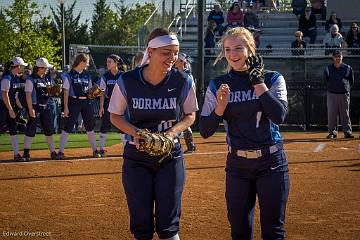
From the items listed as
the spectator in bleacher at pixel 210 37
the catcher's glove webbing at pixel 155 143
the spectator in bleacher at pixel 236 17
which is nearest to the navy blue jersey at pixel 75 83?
the catcher's glove webbing at pixel 155 143

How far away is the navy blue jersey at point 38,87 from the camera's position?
39.2 ft

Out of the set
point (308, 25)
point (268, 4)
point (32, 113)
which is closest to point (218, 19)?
point (308, 25)

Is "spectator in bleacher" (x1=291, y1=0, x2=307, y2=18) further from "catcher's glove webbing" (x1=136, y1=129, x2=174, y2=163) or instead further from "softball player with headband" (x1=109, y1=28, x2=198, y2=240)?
"catcher's glove webbing" (x1=136, y1=129, x2=174, y2=163)

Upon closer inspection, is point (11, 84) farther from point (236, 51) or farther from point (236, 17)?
point (236, 17)

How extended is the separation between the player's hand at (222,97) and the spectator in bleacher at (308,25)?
19.7 meters

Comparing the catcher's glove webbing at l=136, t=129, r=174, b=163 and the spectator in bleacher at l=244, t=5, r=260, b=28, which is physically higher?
the spectator in bleacher at l=244, t=5, r=260, b=28

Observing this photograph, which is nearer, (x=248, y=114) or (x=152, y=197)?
(x=248, y=114)

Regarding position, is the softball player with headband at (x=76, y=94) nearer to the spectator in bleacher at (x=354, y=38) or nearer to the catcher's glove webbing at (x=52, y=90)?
the catcher's glove webbing at (x=52, y=90)

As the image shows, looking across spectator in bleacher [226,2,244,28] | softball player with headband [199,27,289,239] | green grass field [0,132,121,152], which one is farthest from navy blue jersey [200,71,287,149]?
spectator in bleacher [226,2,244,28]

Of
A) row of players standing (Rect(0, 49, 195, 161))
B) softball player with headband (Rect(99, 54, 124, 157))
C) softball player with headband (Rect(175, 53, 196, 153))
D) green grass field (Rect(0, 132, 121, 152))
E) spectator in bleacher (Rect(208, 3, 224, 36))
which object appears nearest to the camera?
softball player with headband (Rect(175, 53, 196, 153))

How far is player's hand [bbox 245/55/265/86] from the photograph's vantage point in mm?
4477

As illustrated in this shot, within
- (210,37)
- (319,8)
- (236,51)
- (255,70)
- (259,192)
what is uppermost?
(319,8)

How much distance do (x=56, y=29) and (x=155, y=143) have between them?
2020 inches

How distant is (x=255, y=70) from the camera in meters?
4.52
